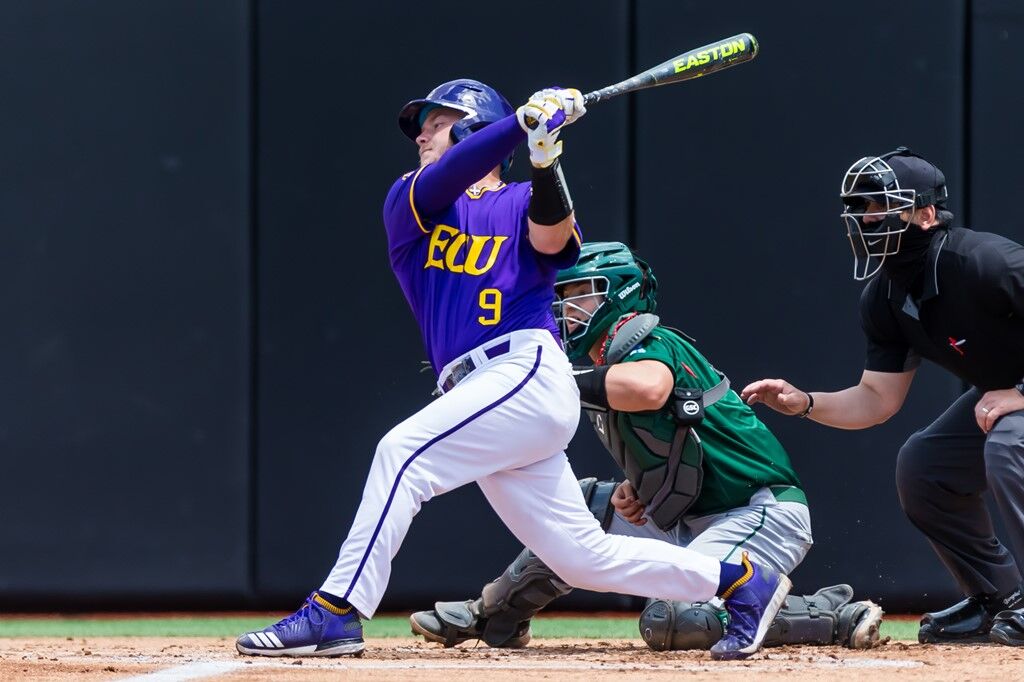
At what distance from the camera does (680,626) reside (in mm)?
3715

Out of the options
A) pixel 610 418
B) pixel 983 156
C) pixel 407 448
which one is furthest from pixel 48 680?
pixel 983 156

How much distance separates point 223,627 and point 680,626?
73.2 inches

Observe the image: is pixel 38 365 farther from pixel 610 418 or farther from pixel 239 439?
pixel 610 418

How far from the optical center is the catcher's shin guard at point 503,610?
3.80m

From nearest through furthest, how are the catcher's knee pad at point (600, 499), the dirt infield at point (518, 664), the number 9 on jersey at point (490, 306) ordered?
the dirt infield at point (518, 664) → the number 9 on jersey at point (490, 306) → the catcher's knee pad at point (600, 499)

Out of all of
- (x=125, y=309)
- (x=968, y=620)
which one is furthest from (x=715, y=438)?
(x=125, y=309)

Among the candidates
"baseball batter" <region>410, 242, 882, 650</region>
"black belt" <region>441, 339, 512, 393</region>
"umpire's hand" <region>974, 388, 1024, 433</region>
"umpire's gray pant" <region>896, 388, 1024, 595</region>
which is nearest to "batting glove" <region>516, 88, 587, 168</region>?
"black belt" <region>441, 339, 512, 393</region>

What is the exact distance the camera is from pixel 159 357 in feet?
17.3

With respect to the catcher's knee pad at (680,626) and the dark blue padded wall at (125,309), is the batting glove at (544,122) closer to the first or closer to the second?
the catcher's knee pad at (680,626)

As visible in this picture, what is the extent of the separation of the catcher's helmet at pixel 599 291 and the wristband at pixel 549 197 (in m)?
0.64

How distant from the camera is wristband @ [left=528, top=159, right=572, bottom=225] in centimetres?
315

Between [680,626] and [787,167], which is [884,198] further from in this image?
[787,167]

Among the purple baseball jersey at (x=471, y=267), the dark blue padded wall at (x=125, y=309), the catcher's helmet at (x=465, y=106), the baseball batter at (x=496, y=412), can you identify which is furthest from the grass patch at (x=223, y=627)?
the catcher's helmet at (x=465, y=106)

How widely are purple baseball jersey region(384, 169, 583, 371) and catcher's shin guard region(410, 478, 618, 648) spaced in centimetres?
72
